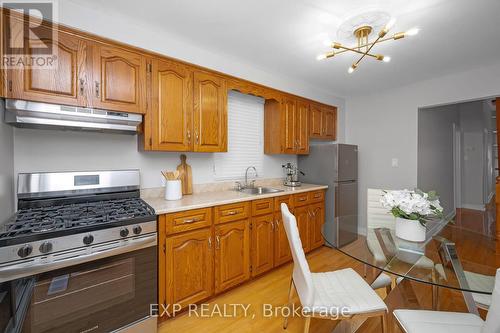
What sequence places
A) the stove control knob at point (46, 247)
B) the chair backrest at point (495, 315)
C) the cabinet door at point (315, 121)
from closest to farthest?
the chair backrest at point (495, 315)
the stove control knob at point (46, 247)
the cabinet door at point (315, 121)

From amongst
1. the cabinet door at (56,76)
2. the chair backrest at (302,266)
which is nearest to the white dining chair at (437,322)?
the chair backrest at (302,266)

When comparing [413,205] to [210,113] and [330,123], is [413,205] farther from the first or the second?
[330,123]

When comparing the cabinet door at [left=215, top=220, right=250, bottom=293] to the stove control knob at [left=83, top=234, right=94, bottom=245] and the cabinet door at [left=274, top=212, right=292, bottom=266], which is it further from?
the stove control knob at [left=83, top=234, right=94, bottom=245]

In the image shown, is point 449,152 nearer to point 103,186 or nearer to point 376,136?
point 376,136

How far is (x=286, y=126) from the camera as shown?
3.20 meters

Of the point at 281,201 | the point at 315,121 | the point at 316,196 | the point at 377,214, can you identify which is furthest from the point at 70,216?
the point at 315,121

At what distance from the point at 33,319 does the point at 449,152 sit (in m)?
6.83

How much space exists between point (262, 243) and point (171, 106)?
172 centimetres

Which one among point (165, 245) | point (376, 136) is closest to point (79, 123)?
point (165, 245)

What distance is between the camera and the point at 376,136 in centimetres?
387

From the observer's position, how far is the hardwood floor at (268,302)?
174 cm

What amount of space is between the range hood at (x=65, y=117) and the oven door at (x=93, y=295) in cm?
102

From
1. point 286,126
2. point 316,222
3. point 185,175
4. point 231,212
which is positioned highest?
point 286,126

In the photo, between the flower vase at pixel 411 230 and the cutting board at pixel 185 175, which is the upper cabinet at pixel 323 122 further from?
the flower vase at pixel 411 230
